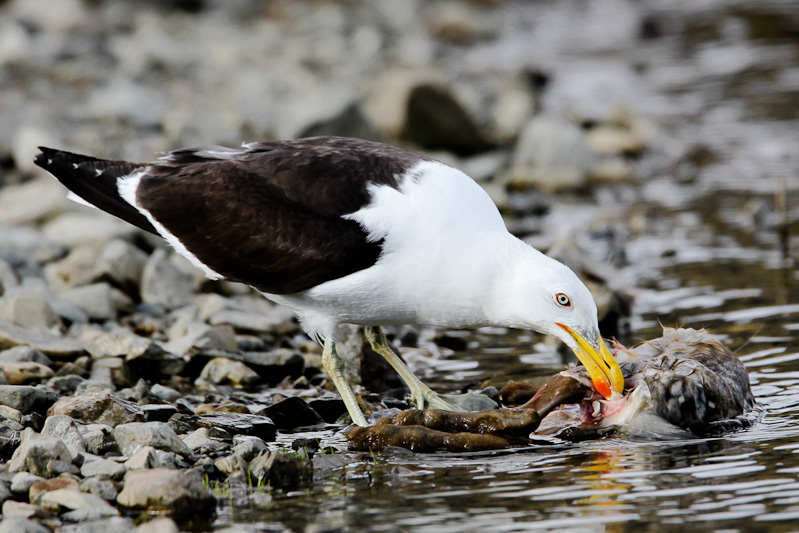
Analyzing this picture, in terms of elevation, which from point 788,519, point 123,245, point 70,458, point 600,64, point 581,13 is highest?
point 581,13

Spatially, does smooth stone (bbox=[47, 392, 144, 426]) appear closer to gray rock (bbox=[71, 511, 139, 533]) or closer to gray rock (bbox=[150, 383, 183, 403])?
gray rock (bbox=[150, 383, 183, 403])

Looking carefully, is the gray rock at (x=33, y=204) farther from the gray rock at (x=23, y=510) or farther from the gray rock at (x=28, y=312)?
the gray rock at (x=23, y=510)

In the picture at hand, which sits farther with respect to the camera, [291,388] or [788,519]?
[291,388]

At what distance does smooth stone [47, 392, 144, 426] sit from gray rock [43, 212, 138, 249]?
368 cm

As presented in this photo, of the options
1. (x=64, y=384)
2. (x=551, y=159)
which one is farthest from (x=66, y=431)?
(x=551, y=159)

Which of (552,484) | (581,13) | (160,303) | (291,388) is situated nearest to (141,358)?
(291,388)

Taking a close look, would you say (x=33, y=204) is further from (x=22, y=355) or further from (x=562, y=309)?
(x=562, y=309)

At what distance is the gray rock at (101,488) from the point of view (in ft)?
15.6

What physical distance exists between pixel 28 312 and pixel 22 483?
2.98 m

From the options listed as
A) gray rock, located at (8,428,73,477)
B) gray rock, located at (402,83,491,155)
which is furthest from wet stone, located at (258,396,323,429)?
gray rock, located at (402,83,491,155)

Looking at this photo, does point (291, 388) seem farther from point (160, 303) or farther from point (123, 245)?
point (123, 245)

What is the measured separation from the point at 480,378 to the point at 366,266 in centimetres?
160

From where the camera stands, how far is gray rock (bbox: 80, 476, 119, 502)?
4.76 meters

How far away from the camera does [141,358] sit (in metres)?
6.93
